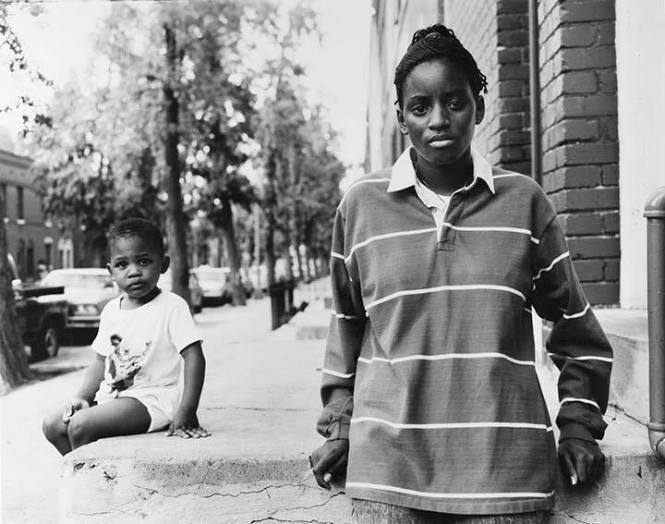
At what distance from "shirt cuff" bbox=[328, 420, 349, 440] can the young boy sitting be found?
107cm

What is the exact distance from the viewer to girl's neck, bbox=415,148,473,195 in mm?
2061

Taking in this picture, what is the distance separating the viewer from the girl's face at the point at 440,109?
6.40ft

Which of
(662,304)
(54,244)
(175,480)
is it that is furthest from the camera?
(54,244)

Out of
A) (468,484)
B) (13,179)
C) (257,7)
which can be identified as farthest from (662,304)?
(13,179)

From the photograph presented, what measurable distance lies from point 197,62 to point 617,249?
46.8ft

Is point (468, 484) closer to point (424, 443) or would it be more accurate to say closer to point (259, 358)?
point (424, 443)

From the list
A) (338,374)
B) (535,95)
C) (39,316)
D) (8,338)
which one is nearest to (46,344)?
(39,316)

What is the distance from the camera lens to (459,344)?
6.27ft

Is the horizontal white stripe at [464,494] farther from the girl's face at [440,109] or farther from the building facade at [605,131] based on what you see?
the building facade at [605,131]

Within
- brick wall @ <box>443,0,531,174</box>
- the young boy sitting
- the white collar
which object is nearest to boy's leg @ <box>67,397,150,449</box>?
the young boy sitting

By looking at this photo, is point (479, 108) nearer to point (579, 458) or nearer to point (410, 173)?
point (410, 173)

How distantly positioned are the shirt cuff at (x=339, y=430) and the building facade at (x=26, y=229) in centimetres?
3692

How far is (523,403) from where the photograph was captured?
6.29 feet

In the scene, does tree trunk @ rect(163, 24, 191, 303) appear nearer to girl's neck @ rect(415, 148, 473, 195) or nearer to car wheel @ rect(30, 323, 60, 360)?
car wheel @ rect(30, 323, 60, 360)
